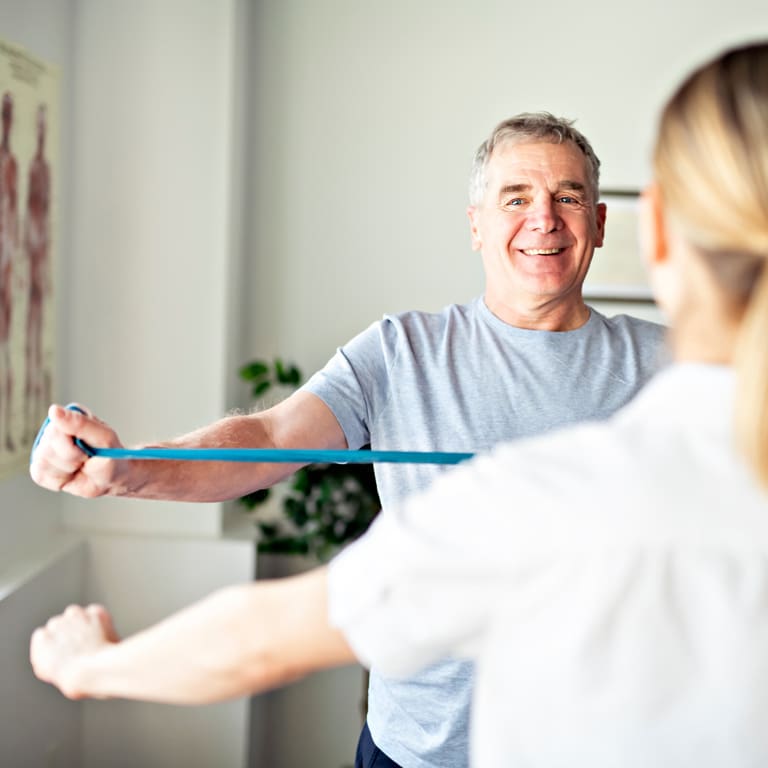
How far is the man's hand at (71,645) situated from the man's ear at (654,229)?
64 centimetres

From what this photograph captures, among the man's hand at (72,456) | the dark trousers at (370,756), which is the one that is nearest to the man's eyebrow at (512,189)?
the man's hand at (72,456)

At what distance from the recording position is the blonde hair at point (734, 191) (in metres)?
0.72

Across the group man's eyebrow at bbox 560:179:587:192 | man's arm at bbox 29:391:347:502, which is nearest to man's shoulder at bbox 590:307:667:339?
man's eyebrow at bbox 560:179:587:192

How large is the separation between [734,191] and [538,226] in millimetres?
1130

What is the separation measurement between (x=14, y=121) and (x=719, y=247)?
95.6 inches

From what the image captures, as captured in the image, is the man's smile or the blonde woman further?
the man's smile

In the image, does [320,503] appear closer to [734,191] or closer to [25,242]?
[25,242]

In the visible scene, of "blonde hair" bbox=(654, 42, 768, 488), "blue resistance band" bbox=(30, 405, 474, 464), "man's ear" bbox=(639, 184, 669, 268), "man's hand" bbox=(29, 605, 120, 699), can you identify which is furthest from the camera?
"blue resistance band" bbox=(30, 405, 474, 464)

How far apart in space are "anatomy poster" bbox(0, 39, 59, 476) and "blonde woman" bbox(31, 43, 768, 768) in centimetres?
223

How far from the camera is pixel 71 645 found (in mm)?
1022

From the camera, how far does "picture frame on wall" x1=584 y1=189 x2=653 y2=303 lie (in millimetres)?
3539

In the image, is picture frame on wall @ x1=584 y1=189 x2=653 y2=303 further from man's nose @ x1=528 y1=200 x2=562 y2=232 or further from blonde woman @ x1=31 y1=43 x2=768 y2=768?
blonde woman @ x1=31 y1=43 x2=768 y2=768

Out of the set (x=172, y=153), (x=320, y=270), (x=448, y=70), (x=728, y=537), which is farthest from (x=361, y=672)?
(x=728, y=537)

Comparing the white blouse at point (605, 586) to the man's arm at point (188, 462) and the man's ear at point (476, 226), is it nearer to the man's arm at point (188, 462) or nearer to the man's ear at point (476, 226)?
the man's arm at point (188, 462)
